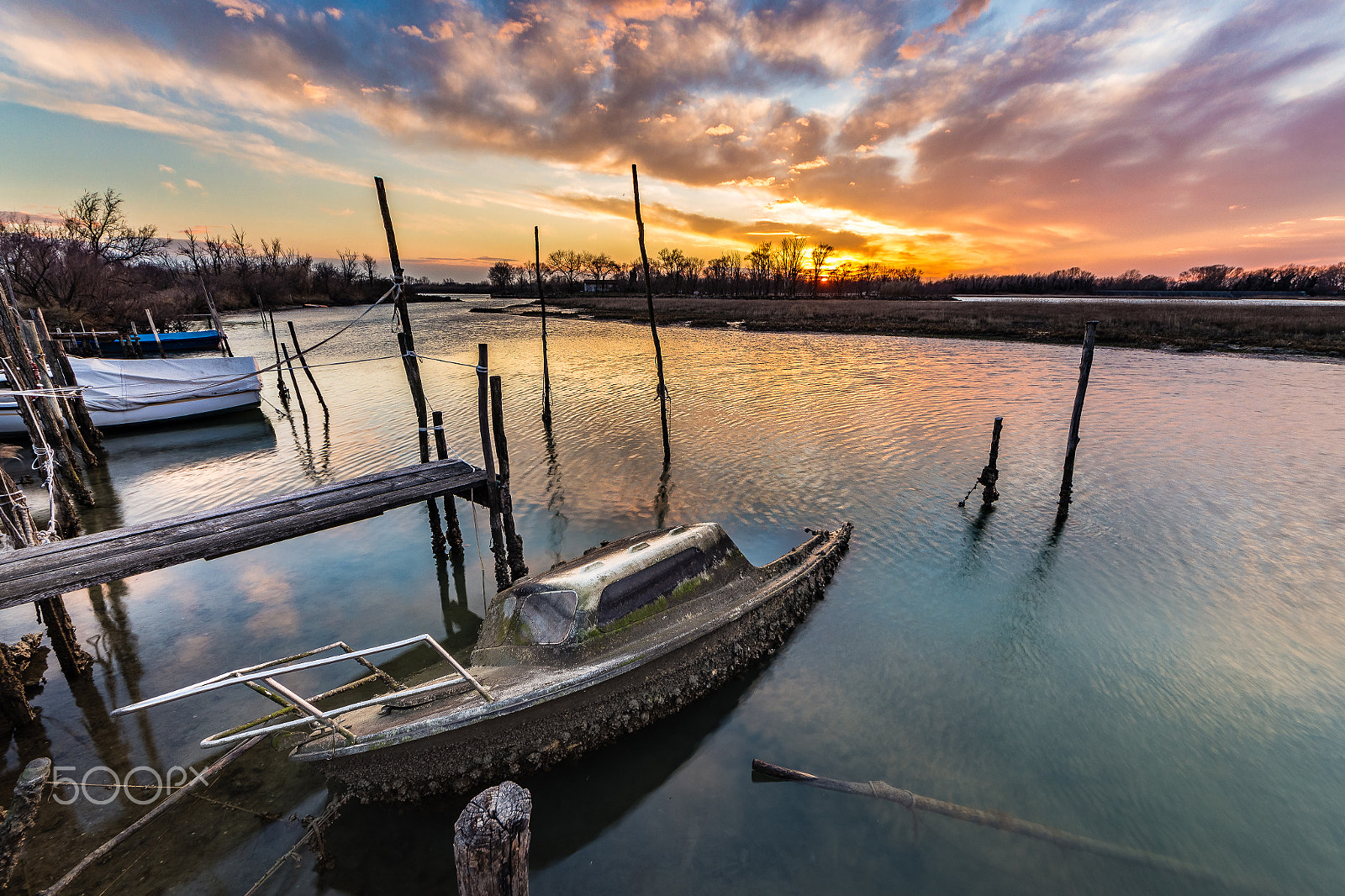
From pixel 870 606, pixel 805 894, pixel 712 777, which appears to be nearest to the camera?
pixel 805 894

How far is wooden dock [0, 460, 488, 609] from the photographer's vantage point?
533 cm

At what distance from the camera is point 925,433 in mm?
16797

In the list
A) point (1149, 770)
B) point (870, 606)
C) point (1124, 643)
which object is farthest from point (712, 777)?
point (1124, 643)

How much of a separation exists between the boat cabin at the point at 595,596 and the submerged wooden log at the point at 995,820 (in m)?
2.21

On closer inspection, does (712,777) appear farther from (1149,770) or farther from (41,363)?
(41,363)

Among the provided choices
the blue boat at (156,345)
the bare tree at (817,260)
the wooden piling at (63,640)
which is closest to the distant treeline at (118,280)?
the blue boat at (156,345)

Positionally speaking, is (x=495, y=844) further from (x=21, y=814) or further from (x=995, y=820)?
(x=995, y=820)

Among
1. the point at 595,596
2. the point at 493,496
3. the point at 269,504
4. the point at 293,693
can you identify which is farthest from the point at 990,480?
the point at 269,504

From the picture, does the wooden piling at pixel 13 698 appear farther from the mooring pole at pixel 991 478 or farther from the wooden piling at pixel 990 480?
the mooring pole at pixel 991 478

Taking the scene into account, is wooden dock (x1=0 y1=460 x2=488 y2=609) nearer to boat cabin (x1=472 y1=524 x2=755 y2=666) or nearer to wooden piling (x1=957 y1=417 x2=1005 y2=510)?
boat cabin (x1=472 y1=524 x2=755 y2=666)

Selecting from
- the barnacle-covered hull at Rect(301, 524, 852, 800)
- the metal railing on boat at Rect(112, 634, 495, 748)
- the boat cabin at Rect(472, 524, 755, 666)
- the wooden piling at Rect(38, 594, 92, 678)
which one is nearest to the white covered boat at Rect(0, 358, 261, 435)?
the wooden piling at Rect(38, 594, 92, 678)

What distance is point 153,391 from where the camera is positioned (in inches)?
693

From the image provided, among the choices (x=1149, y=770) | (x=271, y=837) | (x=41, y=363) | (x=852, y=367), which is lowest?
(x=1149, y=770)

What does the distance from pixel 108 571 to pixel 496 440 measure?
4799 millimetres
